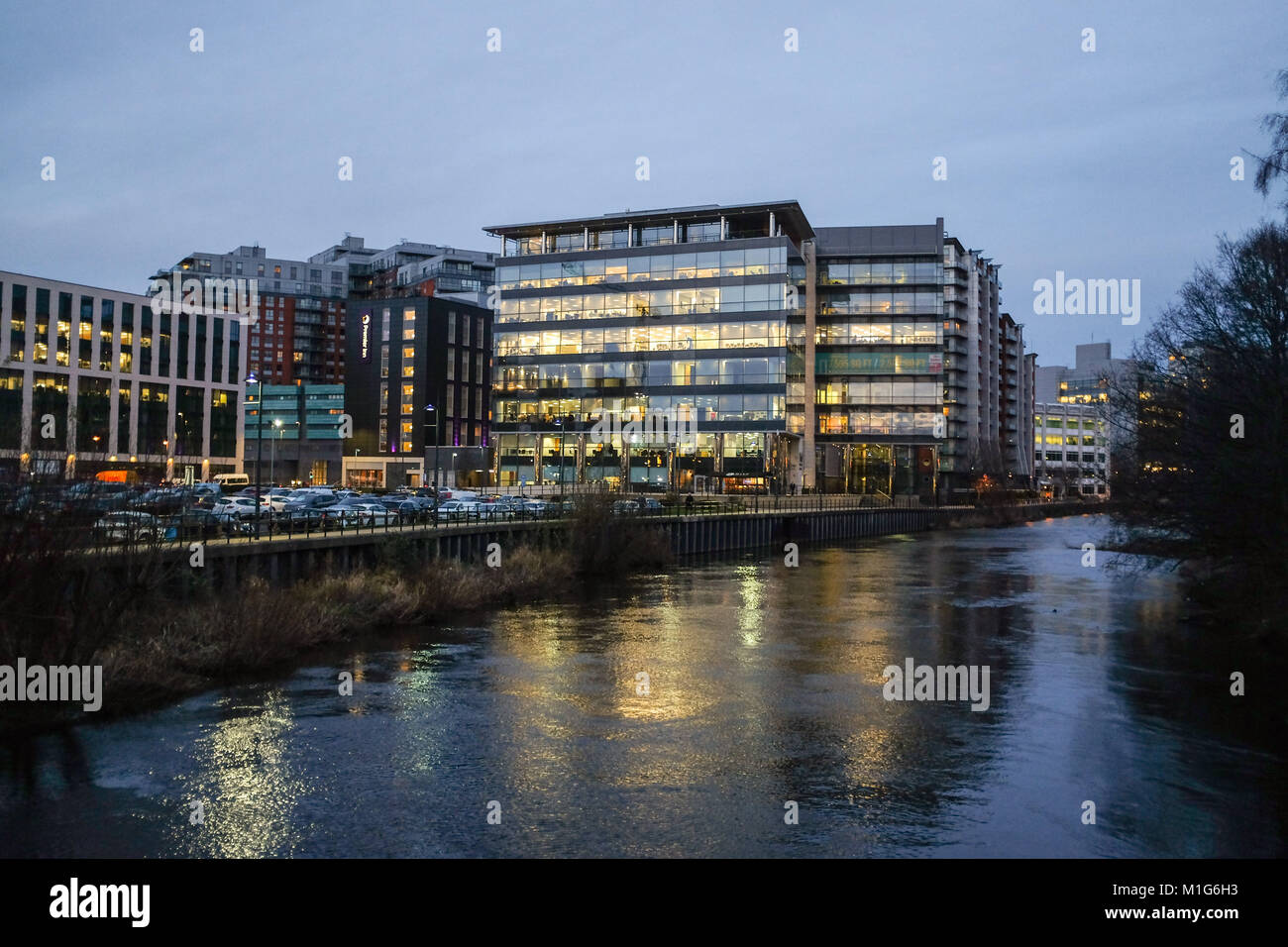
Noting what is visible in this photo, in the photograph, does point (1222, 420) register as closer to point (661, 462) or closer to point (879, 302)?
point (661, 462)

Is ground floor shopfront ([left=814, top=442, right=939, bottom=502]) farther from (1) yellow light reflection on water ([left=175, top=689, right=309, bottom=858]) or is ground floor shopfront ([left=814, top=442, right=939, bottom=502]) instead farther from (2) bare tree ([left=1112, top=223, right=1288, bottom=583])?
(1) yellow light reflection on water ([left=175, top=689, right=309, bottom=858])

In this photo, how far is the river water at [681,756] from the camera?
13867 mm

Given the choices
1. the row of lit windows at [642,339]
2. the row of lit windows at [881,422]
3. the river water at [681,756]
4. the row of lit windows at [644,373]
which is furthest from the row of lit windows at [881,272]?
the river water at [681,756]

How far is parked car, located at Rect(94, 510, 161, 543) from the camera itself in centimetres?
2020

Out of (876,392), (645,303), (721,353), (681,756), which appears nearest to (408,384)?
(645,303)

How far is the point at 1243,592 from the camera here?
3303 centimetres

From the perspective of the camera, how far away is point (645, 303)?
361ft

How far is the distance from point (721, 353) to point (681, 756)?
91664 mm

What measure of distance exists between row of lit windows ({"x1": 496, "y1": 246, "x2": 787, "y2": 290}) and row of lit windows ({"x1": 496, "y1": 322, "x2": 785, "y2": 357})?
213 inches

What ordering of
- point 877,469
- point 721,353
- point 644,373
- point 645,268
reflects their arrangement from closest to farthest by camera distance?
point 721,353 → point 645,268 → point 644,373 → point 877,469

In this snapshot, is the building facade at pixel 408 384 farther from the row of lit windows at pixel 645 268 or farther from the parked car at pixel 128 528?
the parked car at pixel 128 528

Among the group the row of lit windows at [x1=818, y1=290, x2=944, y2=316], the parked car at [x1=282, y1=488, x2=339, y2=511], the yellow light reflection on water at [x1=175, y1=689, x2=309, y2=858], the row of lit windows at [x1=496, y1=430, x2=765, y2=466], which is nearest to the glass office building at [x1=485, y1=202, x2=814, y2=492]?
the row of lit windows at [x1=496, y1=430, x2=765, y2=466]

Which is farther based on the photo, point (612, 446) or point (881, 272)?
point (881, 272)
